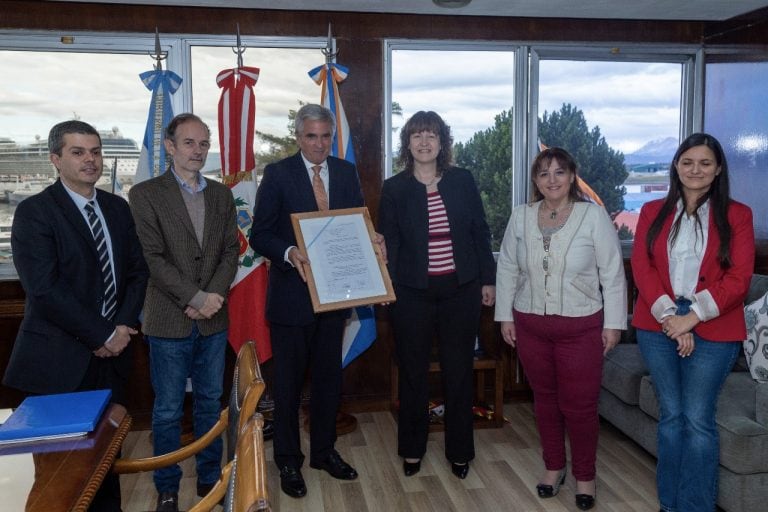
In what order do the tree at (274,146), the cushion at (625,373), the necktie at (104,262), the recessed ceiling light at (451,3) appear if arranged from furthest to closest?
the tree at (274,146), the recessed ceiling light at (451,3), the cushion at (625,373), the necktie at (104,262)

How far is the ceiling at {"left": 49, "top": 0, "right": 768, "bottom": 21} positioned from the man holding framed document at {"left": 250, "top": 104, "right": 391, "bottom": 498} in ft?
3.73

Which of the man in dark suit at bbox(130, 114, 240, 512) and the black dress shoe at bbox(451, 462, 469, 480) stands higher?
the man in dark suit at bbox(130, 114, 240, 512)

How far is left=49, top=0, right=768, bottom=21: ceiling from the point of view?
3492mm

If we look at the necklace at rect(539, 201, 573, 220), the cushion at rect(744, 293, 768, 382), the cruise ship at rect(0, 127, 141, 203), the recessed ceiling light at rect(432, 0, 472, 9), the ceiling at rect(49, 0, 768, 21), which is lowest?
the cushion at rect(744, 293, 768, 382)

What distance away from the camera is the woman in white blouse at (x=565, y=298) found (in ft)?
8.30

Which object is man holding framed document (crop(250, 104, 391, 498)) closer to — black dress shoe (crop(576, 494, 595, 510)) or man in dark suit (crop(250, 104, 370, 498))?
man in dark suit (crop(250, 104, 370, 498))

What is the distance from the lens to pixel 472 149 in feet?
13.3

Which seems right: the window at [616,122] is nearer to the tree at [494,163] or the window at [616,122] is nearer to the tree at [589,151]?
the tree at [589,151]

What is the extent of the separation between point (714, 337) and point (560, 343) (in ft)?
1.80

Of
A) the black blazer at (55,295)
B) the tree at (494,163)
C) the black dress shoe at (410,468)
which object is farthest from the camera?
the tree at (494,163)

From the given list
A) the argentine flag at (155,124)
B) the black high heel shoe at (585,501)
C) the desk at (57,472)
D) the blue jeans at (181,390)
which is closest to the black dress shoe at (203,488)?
the blue jeans at (181,390)

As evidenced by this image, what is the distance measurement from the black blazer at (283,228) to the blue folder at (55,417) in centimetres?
115

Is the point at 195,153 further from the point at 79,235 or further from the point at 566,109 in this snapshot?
the point at 566,109

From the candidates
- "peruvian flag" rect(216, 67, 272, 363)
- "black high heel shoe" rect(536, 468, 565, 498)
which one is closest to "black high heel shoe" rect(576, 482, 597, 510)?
"black high heel shoe" rect(536, 468, 565, 498)
